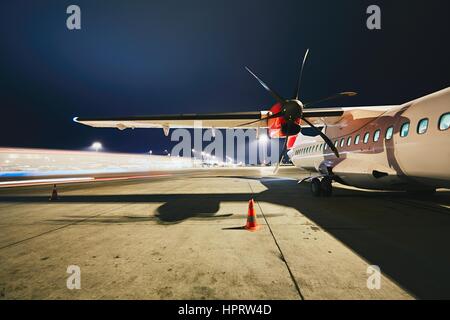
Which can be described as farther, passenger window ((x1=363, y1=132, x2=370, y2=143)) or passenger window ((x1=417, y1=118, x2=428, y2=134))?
passenger window ((x1=363, y1=132, x2=370, y2=143))

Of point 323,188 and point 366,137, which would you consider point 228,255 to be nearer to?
point 323,188

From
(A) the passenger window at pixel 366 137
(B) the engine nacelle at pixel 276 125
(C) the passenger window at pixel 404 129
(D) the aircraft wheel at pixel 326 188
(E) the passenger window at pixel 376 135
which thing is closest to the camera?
(C) the passenger window at pixel 404 129

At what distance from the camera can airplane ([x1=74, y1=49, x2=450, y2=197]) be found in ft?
18.5

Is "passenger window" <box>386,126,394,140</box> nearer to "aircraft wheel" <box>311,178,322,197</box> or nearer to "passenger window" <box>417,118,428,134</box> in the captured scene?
"passenger window" <box>417,118,428,134</box>

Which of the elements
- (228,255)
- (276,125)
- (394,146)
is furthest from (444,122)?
(228,255)

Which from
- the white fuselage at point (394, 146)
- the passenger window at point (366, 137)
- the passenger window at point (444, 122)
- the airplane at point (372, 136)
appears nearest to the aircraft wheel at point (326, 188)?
the airplane at point (372, 136)

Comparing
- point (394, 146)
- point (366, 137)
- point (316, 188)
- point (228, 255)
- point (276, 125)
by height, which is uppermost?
point (276, 125)

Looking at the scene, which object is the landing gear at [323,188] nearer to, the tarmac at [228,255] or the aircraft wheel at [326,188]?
the aircraft wheel at [326,188]

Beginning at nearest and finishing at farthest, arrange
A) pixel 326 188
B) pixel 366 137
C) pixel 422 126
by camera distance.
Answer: pixel 422 126
pixel 366 137
pixel 326 188

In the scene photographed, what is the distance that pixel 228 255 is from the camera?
347 cm

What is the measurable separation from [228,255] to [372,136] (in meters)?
7.43

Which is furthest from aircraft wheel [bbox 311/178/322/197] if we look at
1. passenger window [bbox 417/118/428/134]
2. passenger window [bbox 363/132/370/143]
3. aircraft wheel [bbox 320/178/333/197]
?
passenger window [bbox 417/118/428/134]

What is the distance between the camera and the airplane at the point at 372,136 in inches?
223
